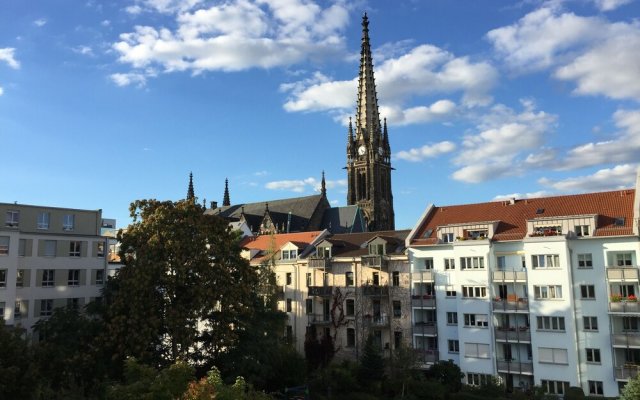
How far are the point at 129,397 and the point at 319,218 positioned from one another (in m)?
86.2

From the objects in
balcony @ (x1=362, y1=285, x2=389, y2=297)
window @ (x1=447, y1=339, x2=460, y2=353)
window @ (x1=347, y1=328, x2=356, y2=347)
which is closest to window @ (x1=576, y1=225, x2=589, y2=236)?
window @ (x1=447, y1=339, x2=460, y2=353)

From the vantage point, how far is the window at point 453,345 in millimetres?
49438

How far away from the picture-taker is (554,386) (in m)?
43.9

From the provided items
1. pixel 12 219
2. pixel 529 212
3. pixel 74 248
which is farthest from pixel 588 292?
pixel 12 219

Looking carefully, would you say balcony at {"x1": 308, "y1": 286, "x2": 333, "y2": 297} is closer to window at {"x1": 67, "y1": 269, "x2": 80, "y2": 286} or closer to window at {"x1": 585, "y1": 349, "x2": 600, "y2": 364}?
window at {"x1": 67, "y1": 269, "x2": 80, "y2": 286}

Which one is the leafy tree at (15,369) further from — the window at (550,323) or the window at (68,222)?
the window at (550,323)

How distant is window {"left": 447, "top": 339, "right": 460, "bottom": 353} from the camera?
49.4 m

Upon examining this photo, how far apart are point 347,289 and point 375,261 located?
5033 mm

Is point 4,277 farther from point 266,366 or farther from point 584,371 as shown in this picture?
point 584,371

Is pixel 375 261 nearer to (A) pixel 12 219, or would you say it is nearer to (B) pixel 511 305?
(B) pixel 511 305

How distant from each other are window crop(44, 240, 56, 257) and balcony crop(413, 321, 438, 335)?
35.6 m

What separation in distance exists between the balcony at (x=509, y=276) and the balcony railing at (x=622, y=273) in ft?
21.7

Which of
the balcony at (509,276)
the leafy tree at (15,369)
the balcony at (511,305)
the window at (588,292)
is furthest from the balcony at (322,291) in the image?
the leafy tree at (15,369)

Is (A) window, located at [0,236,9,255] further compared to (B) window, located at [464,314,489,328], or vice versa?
(B) window, located at [464,314,489,328]
